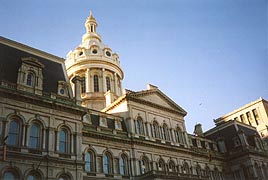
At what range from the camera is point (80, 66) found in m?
59.7

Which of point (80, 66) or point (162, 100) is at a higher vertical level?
point (80, 66)

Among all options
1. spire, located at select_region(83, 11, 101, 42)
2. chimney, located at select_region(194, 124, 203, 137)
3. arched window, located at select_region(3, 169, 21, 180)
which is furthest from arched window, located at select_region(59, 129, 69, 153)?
spire, located at select_region(83, 11, 101, 42)

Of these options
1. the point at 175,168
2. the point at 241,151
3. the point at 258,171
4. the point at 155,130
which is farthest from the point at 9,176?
the point at 258,171

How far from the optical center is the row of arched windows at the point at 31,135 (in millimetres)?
25752

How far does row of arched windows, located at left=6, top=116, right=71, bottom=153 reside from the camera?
2575 cm

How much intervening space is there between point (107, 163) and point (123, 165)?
2.25m

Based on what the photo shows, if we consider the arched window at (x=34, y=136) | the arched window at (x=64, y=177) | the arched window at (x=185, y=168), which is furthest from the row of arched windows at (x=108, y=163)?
the arched window at (x=185, y=168)

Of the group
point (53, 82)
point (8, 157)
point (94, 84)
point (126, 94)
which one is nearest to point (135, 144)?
point (126, 94)

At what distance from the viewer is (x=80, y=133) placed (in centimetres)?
3017

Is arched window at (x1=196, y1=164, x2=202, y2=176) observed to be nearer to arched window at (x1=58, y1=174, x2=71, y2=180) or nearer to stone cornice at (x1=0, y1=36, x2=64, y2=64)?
arched window at (x1=58, y1=174, x2=71, y2=180)

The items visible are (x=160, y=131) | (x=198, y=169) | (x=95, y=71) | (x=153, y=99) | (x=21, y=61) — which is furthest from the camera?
(x=95, y=71)

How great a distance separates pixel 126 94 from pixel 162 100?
7558 millimetres

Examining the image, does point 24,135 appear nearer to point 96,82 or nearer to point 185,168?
point 185,168

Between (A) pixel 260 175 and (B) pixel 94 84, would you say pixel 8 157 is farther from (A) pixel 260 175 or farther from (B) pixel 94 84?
(A) pixel 260 175
